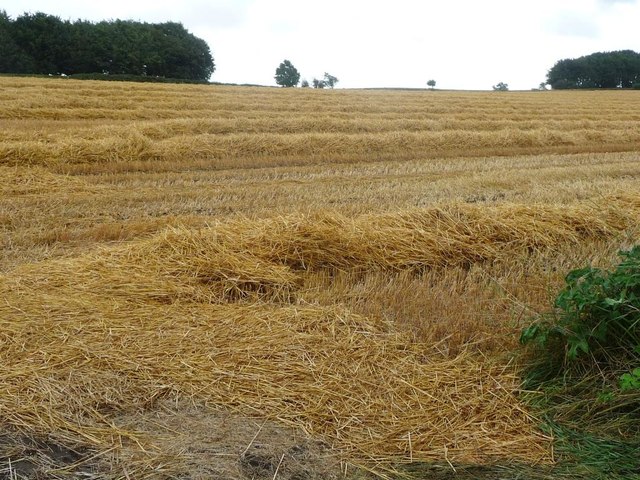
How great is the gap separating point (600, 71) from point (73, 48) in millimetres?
59802

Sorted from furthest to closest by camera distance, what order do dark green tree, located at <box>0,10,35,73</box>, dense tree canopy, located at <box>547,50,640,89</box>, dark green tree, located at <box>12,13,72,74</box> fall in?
dense tree canopy, located at <box>547,50,640,89</box>, dark green tree, located at <box>12,13,72,74</box>, dark green tree, located at <box>0,10,35,73</box>

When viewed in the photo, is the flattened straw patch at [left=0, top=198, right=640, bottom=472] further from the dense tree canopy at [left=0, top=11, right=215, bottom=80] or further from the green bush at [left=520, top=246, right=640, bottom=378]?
the dense tree canopy at [left=0, top=11, right=215, bottom=80]

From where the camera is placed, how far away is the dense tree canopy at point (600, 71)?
251 feet

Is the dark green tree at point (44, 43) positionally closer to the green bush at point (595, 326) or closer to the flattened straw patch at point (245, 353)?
the flattened straw patch at point (245, 353)

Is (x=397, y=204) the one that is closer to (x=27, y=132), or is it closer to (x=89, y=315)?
(x=89, y=315)

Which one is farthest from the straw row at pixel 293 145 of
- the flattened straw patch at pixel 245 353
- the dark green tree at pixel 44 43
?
the dark green tree at pixel 44 43

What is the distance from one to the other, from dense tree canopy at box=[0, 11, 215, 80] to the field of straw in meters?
43.7

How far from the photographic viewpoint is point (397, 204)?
8492 millimetres

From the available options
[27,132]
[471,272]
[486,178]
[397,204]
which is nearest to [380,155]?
[486,178]

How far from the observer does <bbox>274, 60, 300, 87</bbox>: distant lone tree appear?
83.7 meters

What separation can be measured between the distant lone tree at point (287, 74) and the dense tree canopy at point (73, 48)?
29.5 meters

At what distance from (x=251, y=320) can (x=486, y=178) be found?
7.06 meters

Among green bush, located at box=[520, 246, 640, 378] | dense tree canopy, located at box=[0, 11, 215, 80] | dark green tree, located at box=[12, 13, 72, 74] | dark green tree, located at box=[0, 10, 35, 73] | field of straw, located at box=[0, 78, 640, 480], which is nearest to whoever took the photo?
field of straw, located at box=[0, 78, 640, 480]

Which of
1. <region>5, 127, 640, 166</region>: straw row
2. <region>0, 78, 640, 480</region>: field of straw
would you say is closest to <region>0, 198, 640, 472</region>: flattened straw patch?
<region>0, 78, 640, 480</region>: field of straw
